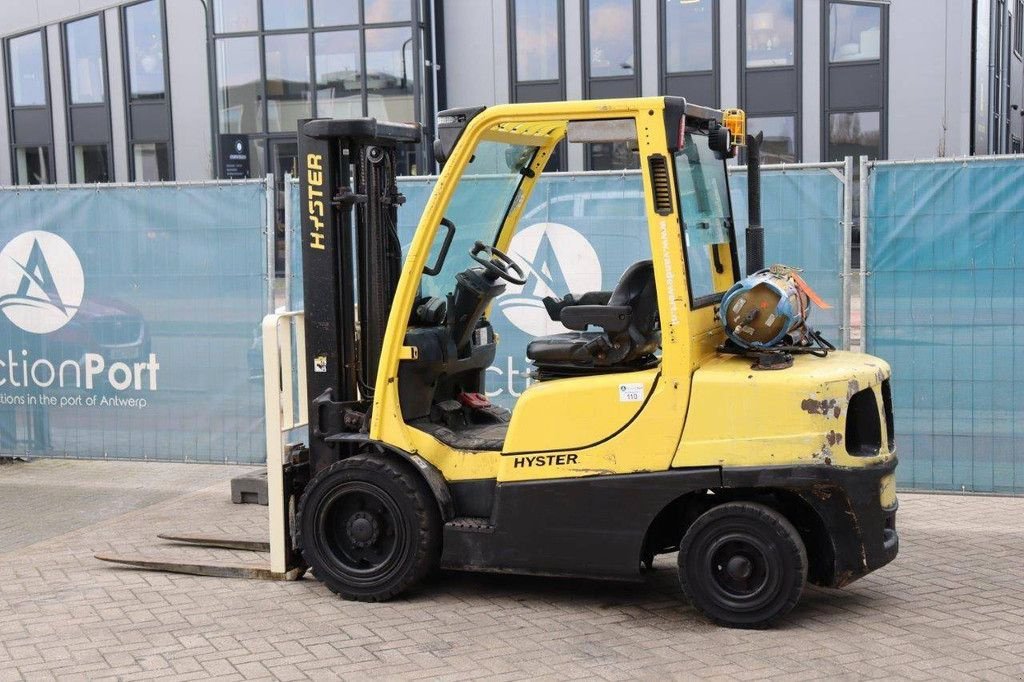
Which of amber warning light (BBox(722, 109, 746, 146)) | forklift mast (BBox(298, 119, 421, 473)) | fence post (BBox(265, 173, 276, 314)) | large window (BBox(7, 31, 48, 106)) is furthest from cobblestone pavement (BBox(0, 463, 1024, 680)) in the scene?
large window (BBox(7, 31, 48, 106))

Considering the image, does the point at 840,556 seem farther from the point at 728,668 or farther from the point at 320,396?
the point at 320,396

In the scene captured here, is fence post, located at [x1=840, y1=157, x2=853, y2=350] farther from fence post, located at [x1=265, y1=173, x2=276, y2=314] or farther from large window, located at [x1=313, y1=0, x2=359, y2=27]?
large window, located at [x1=313, y1=0, x2=359, y2=27]

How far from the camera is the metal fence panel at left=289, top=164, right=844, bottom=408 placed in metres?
8.50

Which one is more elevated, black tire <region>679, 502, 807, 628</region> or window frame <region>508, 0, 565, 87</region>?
window frame <region>508, 0, 565, 87</region>

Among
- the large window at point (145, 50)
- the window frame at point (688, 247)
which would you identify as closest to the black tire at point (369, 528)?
the window frame at point (688, 247)

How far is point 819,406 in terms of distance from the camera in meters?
5.55

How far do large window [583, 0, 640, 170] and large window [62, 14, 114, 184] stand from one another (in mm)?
11519

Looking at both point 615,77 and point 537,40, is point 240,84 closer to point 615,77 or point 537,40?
point 537,40

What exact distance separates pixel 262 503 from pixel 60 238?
294 cm

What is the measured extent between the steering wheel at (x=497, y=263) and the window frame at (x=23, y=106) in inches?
1028

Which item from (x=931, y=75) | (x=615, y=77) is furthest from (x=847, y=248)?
(x=615, y=77)

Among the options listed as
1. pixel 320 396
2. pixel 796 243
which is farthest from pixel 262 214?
pixel 796 243

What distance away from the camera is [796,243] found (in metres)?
8.56

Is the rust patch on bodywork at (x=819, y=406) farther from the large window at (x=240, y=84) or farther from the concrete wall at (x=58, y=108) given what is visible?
the concrete wall at (x=58, y=108)
